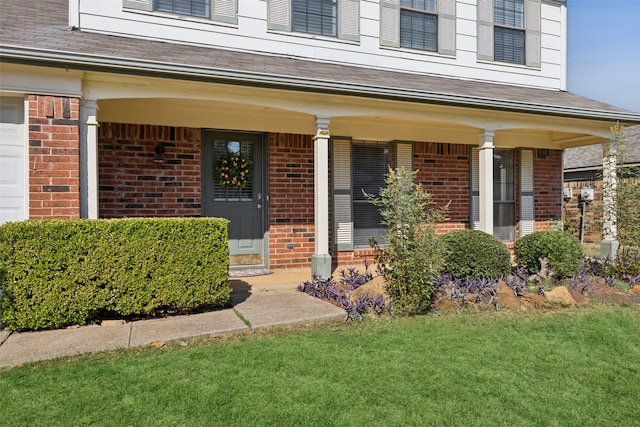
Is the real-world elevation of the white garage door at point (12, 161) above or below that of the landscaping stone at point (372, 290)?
above

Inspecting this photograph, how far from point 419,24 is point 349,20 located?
135cm

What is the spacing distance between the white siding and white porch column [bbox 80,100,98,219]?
1768 mm

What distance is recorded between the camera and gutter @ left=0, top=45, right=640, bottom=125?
4.38 m

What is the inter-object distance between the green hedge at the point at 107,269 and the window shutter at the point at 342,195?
123 inches

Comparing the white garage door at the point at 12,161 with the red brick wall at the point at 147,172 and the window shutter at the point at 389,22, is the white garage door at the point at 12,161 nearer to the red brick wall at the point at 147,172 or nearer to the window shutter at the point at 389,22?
the red brick wall at the point at 147,172

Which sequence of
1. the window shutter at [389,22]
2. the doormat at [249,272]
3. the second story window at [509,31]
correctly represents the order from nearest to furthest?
the doormat at [249,272]
the window shutter at [389,22]
the second story window at [509,31]

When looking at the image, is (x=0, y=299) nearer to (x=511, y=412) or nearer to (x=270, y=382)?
(x=270, y=382)

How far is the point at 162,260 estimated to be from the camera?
4.21 meters

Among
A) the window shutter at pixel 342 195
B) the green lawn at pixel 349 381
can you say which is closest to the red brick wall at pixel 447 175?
the window shutter at pixel 342 195

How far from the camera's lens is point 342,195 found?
7.43m

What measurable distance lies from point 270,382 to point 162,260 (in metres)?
1.92

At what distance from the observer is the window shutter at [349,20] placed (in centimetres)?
712

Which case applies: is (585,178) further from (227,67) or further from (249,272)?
(227,67)

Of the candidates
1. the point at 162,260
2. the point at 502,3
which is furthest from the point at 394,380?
the point at 502,3
